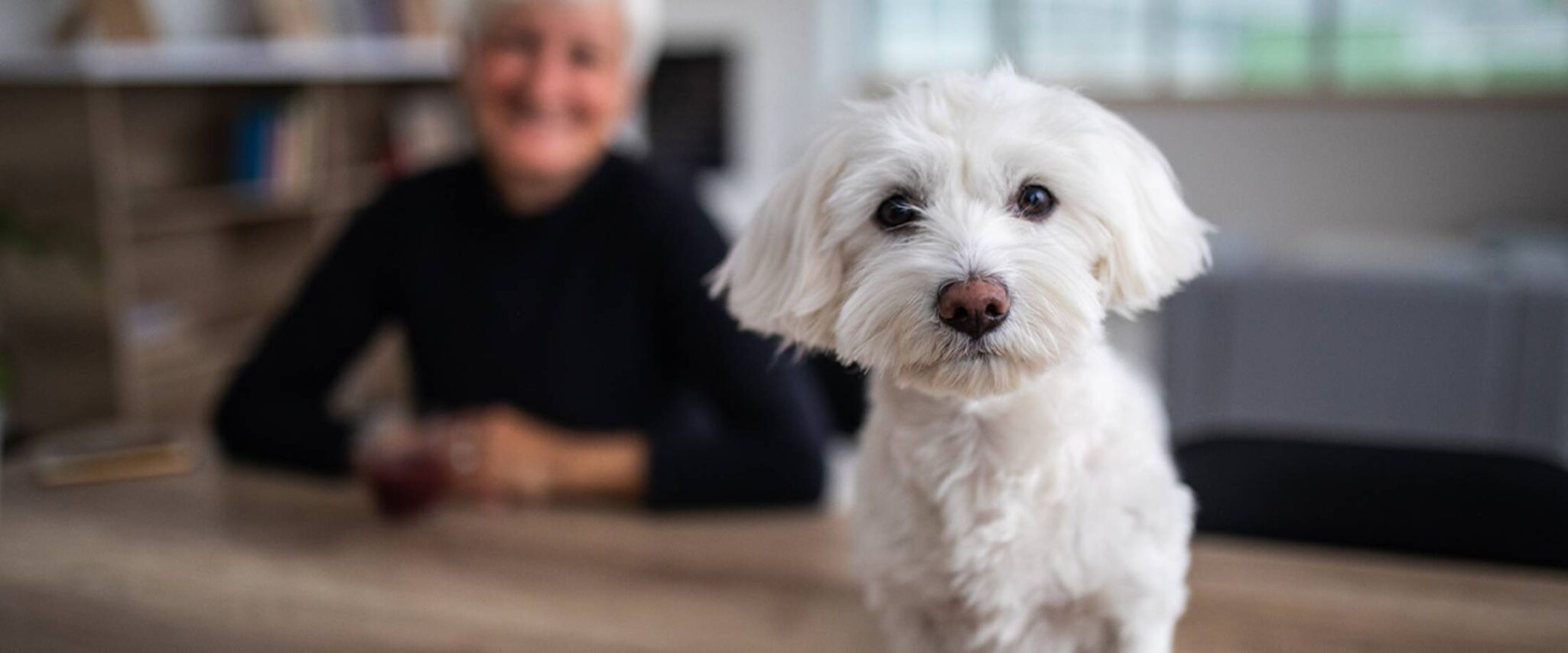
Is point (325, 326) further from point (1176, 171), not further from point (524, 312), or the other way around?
point (1176, 171)

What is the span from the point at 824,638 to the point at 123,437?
3.33 feet

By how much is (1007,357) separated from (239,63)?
3865 mm

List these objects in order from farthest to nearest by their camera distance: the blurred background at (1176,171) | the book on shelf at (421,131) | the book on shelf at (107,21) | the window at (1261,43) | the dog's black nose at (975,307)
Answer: the window at (1261,43) < the book on shelf at (421,131) < the book on shelf at (107,21) < the blurred background at (1176,171) < the dog's black nose at (975,307)

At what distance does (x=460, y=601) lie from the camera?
3.11 ft

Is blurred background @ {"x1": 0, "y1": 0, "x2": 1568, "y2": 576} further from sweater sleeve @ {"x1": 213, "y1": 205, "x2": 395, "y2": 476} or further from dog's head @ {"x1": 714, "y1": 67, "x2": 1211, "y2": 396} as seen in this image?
A: sweater sleeve @ {"x1": 213, "y1": 205, "x2": 395, "y2": 476}

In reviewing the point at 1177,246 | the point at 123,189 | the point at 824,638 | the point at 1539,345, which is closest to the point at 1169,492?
the point at 1177,246

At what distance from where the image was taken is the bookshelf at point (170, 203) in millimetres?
3072

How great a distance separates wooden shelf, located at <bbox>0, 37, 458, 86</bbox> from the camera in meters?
3.03

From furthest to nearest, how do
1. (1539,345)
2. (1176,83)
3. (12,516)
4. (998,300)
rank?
(1176,83), (1539,345), (12,516), (998,300)

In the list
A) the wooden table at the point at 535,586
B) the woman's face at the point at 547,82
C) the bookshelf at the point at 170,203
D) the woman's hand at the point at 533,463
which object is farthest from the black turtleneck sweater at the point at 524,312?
the bookshelf at the point at 170,203

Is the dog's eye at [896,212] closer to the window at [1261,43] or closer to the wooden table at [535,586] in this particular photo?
the wooden table at [535,586]

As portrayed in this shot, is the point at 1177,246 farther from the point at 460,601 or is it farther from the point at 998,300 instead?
the point at 460,601

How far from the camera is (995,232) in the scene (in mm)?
475

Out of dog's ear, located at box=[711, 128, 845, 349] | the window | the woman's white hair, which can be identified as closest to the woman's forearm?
the woman's white hair
